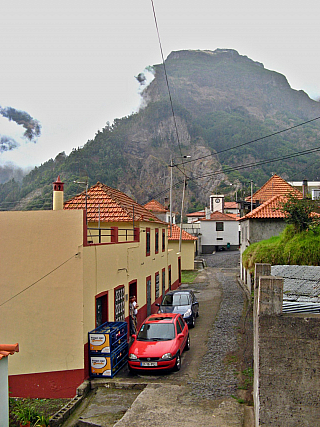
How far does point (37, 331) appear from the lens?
10.2 metres

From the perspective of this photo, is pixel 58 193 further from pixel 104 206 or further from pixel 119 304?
pixel 104 206

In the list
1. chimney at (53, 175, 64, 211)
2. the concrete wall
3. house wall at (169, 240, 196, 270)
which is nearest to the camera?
the concrete wall

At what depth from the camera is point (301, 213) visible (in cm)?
1675

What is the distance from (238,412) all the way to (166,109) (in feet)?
556

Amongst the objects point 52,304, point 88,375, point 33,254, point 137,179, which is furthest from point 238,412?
point 137,179

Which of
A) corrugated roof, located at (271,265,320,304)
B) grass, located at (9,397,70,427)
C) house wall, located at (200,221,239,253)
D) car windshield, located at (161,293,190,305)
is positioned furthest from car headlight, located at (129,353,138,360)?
house wall, located at (200,221,239,253)

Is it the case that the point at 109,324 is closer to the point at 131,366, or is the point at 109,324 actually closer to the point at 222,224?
the point at 131,366

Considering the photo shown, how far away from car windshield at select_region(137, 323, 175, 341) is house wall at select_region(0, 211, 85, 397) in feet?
7.90

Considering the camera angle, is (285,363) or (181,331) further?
(181,331)

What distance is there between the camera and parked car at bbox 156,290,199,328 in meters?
16.6

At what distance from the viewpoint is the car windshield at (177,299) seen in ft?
57.9

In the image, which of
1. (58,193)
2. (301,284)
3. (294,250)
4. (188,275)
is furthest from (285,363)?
(188,275)

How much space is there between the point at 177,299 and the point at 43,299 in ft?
28.5

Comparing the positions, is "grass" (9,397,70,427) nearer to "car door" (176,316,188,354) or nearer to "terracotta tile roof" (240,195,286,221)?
"car door" (176,316,188,354)
